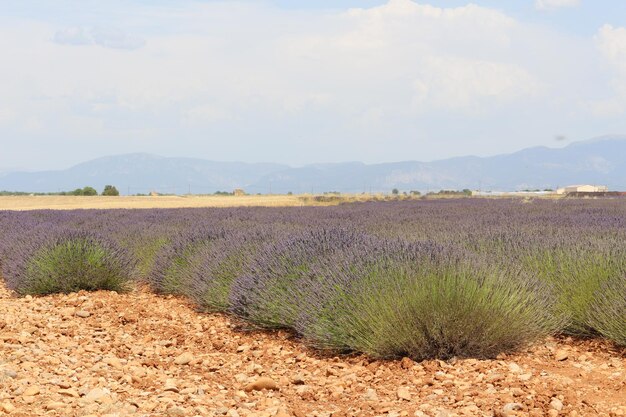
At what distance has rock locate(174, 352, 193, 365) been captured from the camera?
17.8ft

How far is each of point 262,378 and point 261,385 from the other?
0.29 ft

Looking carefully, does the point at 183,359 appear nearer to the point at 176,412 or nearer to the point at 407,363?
the point at 176,412

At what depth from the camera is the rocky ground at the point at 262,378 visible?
3.91 metres

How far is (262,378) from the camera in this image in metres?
4.61

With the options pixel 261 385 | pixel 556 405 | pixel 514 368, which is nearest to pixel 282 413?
pixel 261 385

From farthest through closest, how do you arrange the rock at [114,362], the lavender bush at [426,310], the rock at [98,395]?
1. the rock at [114,362]
2. the lavender bush at [426,310]
3. the rock at [98,395]

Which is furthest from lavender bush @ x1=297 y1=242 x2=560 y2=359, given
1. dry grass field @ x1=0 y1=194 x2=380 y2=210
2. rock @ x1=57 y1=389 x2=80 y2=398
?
dry grass field @ x1=0 y1=194 x2=380 y2=210

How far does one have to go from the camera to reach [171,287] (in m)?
8.99

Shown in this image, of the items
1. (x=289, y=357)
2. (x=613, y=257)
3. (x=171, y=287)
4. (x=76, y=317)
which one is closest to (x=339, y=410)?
(x=289, y=357)

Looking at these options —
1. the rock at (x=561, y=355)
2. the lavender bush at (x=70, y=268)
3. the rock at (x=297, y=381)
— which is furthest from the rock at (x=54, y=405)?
the lavender bush at (x=70, y=268)

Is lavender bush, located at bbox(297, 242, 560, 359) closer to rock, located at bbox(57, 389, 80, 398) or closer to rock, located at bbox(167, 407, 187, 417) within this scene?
rock, located at bbox(167, 407, 187, 417)

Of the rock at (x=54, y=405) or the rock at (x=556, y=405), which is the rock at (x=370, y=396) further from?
the rock at (x=54, y=405)

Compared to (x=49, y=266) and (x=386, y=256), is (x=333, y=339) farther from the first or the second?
(x=49, y=266)

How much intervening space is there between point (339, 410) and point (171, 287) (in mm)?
5366
